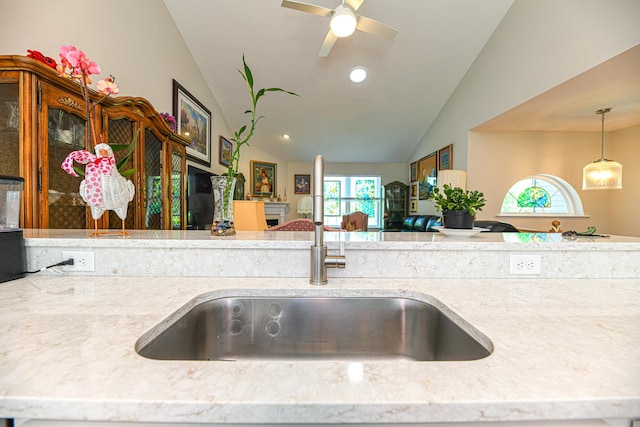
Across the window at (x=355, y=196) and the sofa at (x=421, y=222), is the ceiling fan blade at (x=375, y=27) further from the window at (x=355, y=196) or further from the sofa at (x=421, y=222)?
the window at (x=355, y=196)

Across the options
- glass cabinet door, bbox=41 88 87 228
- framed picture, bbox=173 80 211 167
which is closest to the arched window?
framed picture, bbox=173 80 211 167

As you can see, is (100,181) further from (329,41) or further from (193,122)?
(193,122)

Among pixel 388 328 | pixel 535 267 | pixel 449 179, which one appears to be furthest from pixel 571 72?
pixel 388 328

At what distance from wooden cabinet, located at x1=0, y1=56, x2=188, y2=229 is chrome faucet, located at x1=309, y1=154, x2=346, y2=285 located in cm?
69

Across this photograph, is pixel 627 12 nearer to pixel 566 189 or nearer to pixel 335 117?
pixel 566 189

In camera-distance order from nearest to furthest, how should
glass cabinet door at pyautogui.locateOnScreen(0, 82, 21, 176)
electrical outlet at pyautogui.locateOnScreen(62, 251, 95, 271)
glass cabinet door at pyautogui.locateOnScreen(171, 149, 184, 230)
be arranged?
electrical outlet at pyautogui.locateOnScreen(62, 251, 95, 271) < glass cabinet door at pyautogui.locateOnScreen(0, 82, 21, 176) < glass cabinet door at pyautogui.locateOnScreen(171, 149, 184, 230)

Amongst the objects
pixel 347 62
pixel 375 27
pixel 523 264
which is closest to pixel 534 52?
pixel 375 27

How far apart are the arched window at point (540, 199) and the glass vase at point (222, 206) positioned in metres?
4.59

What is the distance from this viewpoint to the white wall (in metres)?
2.09

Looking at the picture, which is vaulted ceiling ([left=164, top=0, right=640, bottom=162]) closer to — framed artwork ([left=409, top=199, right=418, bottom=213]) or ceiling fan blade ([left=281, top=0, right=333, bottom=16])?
ceiling fan blade ([left=281, top=0, right=333, bottom=16])

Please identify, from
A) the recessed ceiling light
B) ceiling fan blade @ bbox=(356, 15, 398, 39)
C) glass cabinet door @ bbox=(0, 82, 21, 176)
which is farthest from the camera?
the recessed ceiling light

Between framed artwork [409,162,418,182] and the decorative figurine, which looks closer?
the decorative figurine

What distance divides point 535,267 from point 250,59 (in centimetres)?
393

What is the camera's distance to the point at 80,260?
36.3 inches
